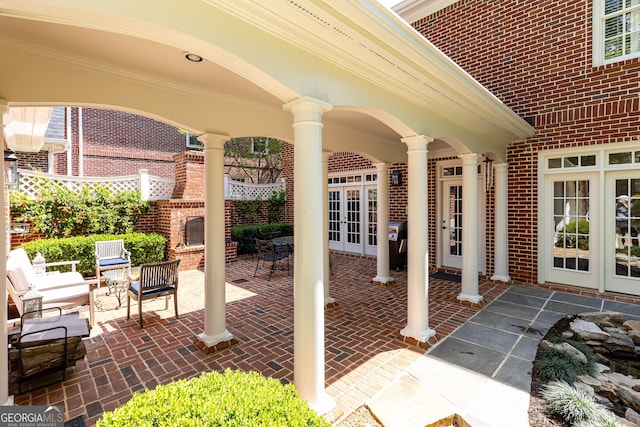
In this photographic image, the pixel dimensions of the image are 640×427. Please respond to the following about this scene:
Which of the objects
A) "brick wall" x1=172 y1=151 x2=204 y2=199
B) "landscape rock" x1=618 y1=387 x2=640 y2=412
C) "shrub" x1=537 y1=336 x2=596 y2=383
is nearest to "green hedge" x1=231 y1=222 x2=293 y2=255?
"brick wall" x1=172 y1=151 x2=204 y2=199

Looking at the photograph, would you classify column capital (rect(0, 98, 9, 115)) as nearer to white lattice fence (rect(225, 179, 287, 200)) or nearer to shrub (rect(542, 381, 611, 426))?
shrub (rect(542, 381, 611, 426))

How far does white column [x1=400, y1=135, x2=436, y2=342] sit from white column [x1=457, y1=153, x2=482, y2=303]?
1683 millimetres

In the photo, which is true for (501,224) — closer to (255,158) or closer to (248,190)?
(248,190)

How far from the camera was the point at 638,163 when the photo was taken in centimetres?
532

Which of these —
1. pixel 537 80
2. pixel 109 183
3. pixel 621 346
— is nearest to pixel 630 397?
pixel 621 346

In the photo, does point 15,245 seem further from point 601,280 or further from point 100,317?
point 601,280

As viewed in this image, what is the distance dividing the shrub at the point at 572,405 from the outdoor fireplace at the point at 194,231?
803 cm

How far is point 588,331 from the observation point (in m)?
4.17

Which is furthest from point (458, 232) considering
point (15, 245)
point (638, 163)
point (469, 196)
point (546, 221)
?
point (15, 245)

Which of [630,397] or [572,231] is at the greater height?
[572,231]

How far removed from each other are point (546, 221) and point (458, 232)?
5.96 ft

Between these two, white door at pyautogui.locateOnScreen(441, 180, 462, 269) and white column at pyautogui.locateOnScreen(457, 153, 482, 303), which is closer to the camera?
white column at pyautogui.locateOnScreen(457, 153, 482, 303)

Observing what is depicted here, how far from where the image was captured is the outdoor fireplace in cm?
843

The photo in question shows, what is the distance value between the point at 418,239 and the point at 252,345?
2563mm
